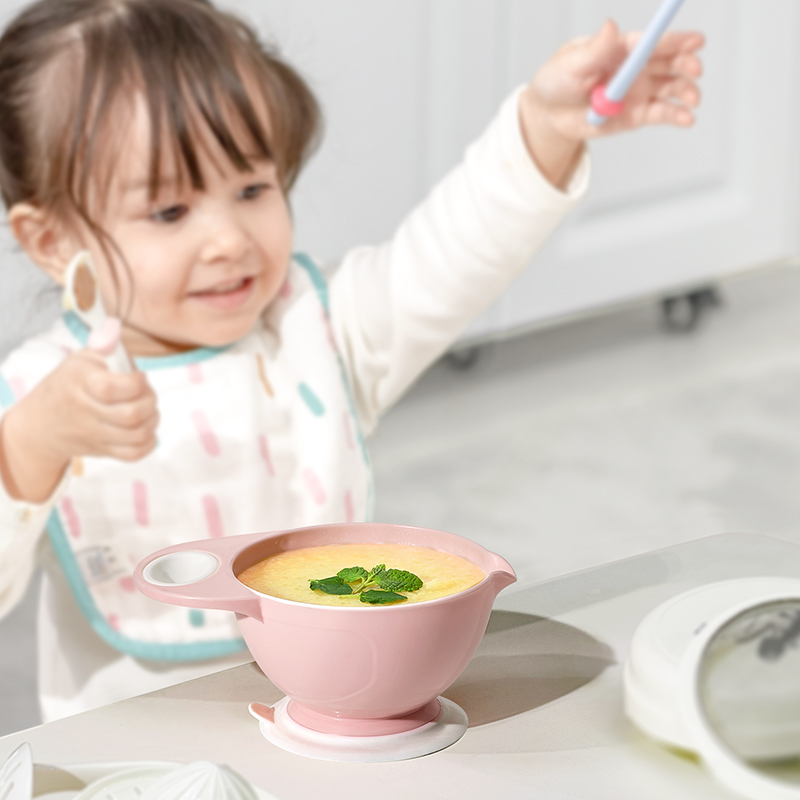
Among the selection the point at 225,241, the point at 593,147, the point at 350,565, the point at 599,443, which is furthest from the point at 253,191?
the point at 593,147

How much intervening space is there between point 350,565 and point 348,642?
0.17 feet

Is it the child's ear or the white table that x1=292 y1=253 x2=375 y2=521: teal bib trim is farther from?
the white table

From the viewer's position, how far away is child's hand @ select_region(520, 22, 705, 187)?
75 cm

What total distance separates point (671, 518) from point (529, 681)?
1.00 m

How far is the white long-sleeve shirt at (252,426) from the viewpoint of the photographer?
78 centimetres

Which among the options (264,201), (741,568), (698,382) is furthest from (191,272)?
(698,382)

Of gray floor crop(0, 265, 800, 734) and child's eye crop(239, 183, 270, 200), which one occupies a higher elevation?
child's eye crop(239, 183, 270, 200)

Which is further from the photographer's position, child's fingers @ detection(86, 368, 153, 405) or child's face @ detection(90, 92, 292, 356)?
child's face @ detection(90, 92, 292, 356)

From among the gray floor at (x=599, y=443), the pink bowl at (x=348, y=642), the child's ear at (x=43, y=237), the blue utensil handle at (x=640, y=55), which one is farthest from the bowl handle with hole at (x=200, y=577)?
the gray floor at (x=599, y=443)

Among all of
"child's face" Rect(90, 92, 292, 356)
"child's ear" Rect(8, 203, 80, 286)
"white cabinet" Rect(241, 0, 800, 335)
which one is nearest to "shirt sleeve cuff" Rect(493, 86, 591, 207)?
"child's face" Rect(90, 92, 292, 356)

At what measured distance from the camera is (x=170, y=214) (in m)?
0.75

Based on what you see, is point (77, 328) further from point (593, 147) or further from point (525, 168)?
point (593, 147)

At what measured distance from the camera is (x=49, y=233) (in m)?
0.80

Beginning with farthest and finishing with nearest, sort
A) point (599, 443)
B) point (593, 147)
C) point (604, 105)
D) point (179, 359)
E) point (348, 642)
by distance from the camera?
1. point (593, 147)
2. point (599, 443)
3. point (179, 359)
4. point (604, 105)
5. point (348, 642)
